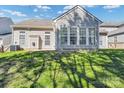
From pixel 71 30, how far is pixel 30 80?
11771mm

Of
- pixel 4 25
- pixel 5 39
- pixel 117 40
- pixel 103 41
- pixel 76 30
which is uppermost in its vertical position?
pixel 4 25

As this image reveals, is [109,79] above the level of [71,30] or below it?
below

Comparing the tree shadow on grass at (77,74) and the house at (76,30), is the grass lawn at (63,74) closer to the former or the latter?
the tree shadow on grass at (77,74)

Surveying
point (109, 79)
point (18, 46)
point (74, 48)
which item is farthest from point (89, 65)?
point (18, 46)

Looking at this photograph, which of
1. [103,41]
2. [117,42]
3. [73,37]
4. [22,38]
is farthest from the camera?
[117,42]

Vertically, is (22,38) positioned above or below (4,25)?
below

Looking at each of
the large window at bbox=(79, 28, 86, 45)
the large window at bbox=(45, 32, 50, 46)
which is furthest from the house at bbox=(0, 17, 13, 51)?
the large window at bbox=(79, 28, 86, 45)

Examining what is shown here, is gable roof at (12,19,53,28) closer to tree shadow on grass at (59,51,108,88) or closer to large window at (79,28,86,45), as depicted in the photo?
large window at (79,28,86,45)

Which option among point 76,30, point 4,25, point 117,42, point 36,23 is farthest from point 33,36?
point 117,42

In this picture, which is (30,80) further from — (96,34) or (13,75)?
(96,34)

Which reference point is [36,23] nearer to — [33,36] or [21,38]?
[33,36]
